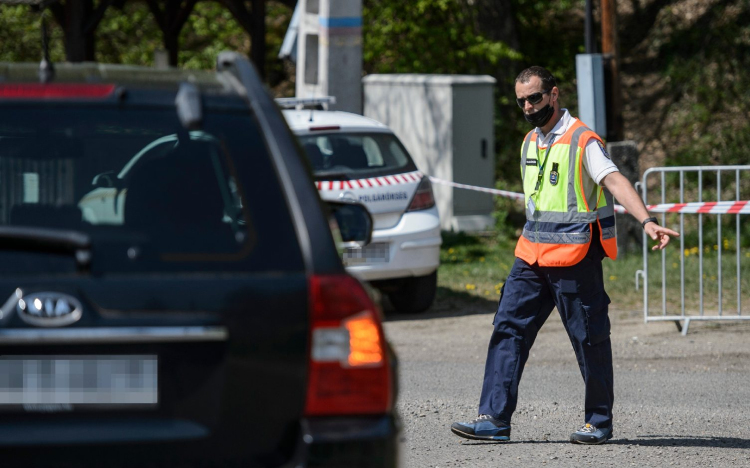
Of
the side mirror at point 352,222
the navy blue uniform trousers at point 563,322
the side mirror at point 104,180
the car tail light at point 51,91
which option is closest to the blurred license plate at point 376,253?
the navy blue uniform trousers at point 563,322

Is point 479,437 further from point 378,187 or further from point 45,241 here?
point 378,187

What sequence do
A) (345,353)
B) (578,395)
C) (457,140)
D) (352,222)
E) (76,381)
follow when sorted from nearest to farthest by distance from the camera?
1. (76,381)
2. (345,353)
3. (352,222)
4. (578,395)
5. (457,140)

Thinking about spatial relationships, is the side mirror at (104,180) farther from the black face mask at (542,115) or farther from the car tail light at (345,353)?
the black face mask at (542,115)

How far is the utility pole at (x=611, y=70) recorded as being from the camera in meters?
12.1

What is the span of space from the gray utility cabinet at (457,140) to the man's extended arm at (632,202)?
9106 millimetres

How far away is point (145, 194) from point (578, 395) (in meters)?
4.05

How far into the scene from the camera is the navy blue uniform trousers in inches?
191

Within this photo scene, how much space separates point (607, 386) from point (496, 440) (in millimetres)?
573

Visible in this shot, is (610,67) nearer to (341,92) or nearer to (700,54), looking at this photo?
(341,92)

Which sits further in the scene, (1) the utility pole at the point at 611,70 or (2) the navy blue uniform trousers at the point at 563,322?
(1) the utility pole at the point at 611,70

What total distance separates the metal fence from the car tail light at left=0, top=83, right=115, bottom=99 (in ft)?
16.3

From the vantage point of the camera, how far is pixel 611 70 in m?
12.1

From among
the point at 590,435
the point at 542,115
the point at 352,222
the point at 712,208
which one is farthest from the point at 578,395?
the point at 352,222

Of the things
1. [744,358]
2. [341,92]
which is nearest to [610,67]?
[341,92]
